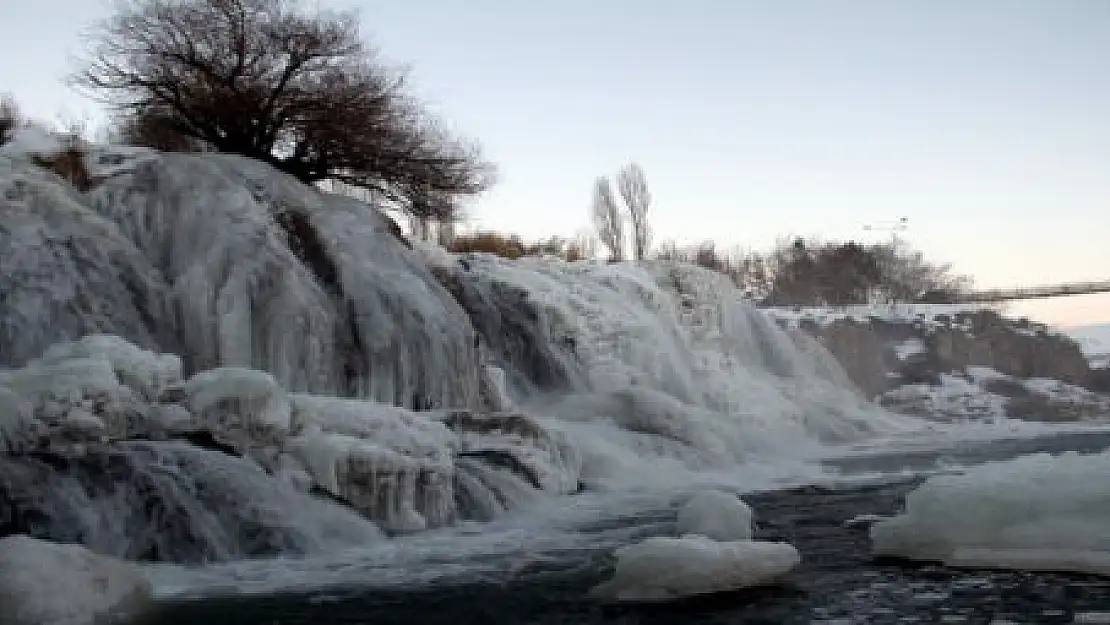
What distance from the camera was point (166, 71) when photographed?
14547 millimetres

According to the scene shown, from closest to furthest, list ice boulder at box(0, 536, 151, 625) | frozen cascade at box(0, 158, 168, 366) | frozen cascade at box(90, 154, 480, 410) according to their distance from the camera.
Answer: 1. ice boulder at box(0, 536, 151, 625)
2. frozen cascade at box(0, 158, 168, 366)
3. frozen cascade at box(90, 154, 480, 410)

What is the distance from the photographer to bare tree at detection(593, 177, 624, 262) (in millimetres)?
44781

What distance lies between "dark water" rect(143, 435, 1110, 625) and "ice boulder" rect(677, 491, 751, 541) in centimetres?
41

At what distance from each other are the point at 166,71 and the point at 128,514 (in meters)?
9.62

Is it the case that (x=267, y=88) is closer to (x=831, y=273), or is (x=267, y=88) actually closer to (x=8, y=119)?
(x=8, y=119)

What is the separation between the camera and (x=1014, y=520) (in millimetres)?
5621

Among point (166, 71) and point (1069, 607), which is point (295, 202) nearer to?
point (166, 71)

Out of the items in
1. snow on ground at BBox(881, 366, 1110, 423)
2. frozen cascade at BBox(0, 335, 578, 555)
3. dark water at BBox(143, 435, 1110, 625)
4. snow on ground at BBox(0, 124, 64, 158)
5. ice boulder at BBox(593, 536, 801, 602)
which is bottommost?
snow on ground at BBox(881, 366, 1110, 423)

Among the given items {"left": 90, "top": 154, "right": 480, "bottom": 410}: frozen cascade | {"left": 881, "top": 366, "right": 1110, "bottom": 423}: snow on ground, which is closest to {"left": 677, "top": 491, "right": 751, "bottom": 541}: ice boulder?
{"left": 90, "top": 154, "right": 480, "bottom": 410}: frozen cascade

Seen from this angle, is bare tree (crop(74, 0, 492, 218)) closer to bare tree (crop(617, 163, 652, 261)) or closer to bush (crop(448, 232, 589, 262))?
bush (crop(448, 232, 589, 262))

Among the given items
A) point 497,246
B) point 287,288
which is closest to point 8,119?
point 287,288

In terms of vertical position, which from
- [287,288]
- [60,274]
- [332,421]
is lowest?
[332,421]

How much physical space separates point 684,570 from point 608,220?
40.2 m

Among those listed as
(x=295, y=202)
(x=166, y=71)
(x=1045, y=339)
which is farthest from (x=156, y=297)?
(x=1045, y=339)
